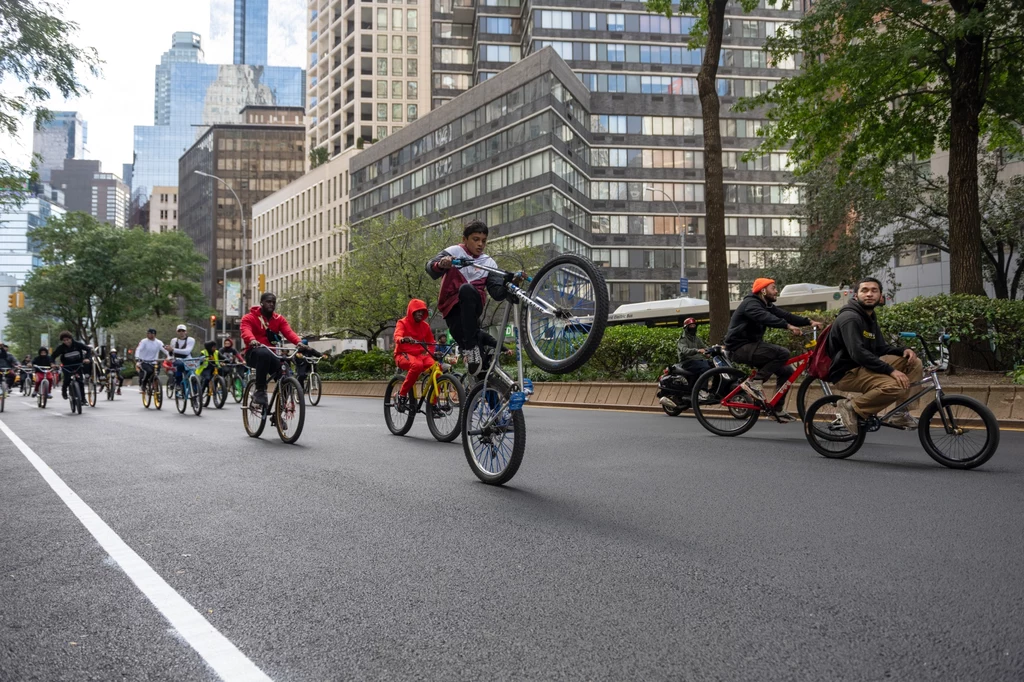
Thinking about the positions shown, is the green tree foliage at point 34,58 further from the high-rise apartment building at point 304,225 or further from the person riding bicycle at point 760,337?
the high-rise apartment building at point 304,225

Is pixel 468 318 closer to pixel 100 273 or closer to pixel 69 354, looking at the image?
pixel 69 354

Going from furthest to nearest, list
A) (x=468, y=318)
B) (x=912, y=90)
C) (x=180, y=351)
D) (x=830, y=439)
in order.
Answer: (x=912, y=90) < (x=180, y=351) < (x=830, y=439) < (x=468, y=318)

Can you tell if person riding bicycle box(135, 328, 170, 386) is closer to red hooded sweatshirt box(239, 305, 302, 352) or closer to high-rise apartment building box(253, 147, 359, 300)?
red hooded sweatshirt box(239, 305, 302, 352)

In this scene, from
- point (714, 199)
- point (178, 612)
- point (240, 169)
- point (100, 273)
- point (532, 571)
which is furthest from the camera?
point (240, 169)

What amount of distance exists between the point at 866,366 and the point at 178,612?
21.4ft

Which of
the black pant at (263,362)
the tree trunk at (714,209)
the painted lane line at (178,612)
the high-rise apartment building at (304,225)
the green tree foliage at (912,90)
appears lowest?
the painted lane line at (178,612)

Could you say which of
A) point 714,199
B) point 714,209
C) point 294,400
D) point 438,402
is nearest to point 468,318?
point 438,402

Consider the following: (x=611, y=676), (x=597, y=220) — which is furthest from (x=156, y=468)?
(x=597, y=220)

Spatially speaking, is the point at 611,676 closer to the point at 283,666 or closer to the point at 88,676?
the point at 283,666

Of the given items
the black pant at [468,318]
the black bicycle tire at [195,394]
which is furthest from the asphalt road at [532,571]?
the black bicycle tire at [195,394]

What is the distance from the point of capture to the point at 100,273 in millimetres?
71500

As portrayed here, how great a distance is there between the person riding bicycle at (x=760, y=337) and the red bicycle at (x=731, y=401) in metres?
0.09

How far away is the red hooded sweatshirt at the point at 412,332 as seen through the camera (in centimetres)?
1064

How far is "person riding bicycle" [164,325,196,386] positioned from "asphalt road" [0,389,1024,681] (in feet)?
38.6
